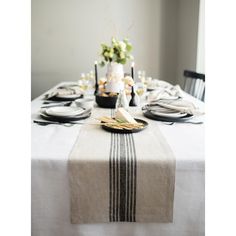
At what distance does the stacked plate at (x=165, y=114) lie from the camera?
1.29 m

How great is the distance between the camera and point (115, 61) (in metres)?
1.84

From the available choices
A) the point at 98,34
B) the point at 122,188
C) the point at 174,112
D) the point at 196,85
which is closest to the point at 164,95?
the point at 174,112

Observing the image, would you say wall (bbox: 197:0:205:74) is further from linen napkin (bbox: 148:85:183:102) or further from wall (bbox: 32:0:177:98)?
linen napkin (bbox: 148:85:183:102)

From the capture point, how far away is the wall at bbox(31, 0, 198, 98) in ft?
12.0

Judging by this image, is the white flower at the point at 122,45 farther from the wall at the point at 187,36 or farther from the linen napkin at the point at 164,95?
the wall at the point at 187,36

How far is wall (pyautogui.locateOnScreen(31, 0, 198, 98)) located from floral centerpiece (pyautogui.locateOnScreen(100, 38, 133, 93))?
6.28ft

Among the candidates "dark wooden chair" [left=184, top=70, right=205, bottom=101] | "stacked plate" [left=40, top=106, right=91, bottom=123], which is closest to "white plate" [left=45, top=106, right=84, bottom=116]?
"stacked plate" [left=40, top=106, right=91, bottom=123]

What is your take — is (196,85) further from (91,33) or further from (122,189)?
(122,189)

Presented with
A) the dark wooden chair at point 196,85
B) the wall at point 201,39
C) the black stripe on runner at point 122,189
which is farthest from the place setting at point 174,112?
the wall at point 201,39

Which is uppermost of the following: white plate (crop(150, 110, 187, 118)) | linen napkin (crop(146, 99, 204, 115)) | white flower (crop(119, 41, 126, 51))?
white flower (crop(119, 41, 126, 51))

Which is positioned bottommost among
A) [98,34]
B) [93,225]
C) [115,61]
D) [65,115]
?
[93,225]

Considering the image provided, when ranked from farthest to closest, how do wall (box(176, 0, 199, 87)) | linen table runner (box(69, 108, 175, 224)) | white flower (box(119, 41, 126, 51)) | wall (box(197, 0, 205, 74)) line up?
wall (box(176, 0, 199, 87))
wall (box(197, 0, 205, 74))
white flower (box(119, 41, 126, 51))
linen table runner (box(69, 108, 175, 224))

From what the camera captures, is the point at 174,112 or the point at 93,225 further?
the point at 174,112

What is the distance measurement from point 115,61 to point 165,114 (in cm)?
69
